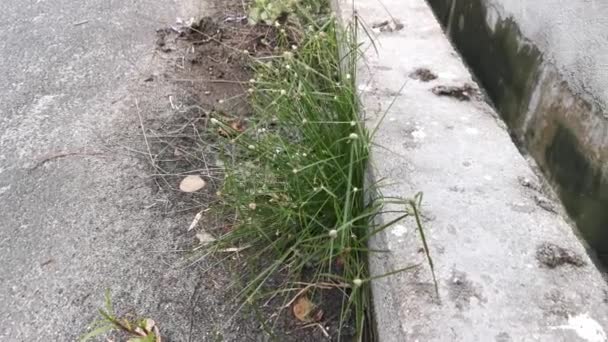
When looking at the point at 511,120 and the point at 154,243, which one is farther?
the point at 511,120

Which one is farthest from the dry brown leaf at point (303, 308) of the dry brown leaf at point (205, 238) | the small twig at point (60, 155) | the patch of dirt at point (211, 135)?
Result: the small twig at point (60, 155)

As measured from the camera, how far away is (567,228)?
4.45 ft

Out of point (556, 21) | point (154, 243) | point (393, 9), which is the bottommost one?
point (154, 243)

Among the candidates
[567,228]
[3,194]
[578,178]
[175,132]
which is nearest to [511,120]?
[578,178]

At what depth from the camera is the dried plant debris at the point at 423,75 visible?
6.30ft

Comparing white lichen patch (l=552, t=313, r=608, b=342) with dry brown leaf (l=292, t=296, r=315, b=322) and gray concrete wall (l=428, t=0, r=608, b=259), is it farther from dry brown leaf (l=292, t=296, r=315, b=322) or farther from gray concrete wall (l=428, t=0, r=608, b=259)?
dry brown leaf (l=292, t=296, r=315, b=322)

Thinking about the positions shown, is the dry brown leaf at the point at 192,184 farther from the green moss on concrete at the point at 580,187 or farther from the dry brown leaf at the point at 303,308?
the green moss on concrete at the point at 580,187

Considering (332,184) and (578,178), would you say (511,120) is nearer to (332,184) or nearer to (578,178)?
(578,178)

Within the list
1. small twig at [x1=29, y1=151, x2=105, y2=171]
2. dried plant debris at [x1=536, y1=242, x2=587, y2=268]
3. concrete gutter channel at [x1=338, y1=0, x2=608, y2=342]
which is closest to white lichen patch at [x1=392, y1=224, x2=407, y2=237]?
concrete gutter channel at [x1=338, y1=0, x2=608, y2=342]

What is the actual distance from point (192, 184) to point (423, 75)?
91 cm

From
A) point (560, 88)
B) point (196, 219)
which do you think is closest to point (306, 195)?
point (196, 219)

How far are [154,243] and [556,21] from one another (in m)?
1.50

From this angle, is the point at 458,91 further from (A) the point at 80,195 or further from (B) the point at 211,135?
(A) the point at 80,195

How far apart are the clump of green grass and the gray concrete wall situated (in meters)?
0.66
